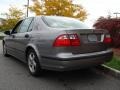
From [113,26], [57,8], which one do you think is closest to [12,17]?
[57,8]

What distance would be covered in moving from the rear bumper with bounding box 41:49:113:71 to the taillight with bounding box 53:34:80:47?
237mm

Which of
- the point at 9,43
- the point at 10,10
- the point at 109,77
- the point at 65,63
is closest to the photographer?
the point at 65,63

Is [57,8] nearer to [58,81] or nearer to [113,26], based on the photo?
[113,26]

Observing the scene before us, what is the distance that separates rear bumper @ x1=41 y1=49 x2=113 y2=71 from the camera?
4746 mm

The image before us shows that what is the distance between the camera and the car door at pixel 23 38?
6.18m

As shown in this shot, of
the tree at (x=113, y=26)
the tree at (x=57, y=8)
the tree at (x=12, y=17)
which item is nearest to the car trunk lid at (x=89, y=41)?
the tree at (x=113, y=26)

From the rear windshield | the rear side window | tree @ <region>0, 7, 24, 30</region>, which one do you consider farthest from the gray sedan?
tree @ <region>0, 7, 24, 30</region>

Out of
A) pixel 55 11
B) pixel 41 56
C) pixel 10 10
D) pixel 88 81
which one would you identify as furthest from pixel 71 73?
pixel 10 10

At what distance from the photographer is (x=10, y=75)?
6.00m

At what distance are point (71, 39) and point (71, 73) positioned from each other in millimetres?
1530

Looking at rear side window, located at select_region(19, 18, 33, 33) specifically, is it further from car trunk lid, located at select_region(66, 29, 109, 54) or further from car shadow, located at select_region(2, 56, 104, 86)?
car trunk lid, located at select_region(66, 29, 109, 54)

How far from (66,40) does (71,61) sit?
0.46 metres

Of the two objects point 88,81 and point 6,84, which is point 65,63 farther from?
point 6,84

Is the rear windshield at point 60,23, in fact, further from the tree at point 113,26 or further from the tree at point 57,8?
the tree at point 57,8
